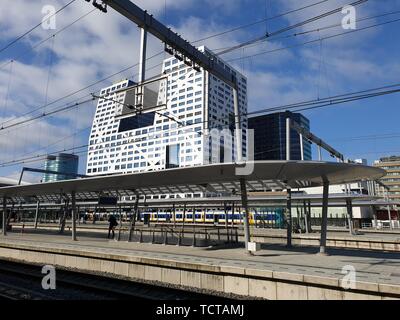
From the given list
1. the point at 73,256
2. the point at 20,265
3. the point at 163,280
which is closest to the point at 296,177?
the point at 163,280

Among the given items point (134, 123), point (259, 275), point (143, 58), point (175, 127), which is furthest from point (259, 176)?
point (134, 123)

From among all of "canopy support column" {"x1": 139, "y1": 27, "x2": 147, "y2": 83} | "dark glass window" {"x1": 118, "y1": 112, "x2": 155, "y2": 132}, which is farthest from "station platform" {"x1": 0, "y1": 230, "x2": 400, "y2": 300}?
"dark glass window" {"x1": 118, "y1": 112, "x2": 155, "y2": 132}

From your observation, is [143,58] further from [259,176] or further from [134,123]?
[134,123]

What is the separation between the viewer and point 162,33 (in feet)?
39.3

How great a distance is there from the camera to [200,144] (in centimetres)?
9925

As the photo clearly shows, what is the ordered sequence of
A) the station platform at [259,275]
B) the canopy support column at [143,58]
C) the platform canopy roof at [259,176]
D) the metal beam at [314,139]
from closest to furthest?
the station platform at [259,275] < the canopy support column at [143,58] < the platform canopy roof at [259,176] < the metal beam at [314,139]

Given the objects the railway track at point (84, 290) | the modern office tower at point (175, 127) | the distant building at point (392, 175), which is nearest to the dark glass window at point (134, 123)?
the modern office tower at point (175, 127)

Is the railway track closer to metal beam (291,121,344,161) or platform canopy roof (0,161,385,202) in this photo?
platform canopy roof (0,161,385,202)

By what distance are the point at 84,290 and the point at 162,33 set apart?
30.1 ft

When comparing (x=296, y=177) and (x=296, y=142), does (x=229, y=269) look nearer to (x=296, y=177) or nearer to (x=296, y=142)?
(x=296, y=177)

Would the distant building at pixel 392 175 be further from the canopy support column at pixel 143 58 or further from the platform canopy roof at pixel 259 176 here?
the canopy support column at pixel 143 58

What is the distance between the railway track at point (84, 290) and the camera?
30.9 feet

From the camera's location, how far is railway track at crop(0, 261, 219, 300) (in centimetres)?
942

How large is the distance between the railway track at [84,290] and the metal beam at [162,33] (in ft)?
28.5
